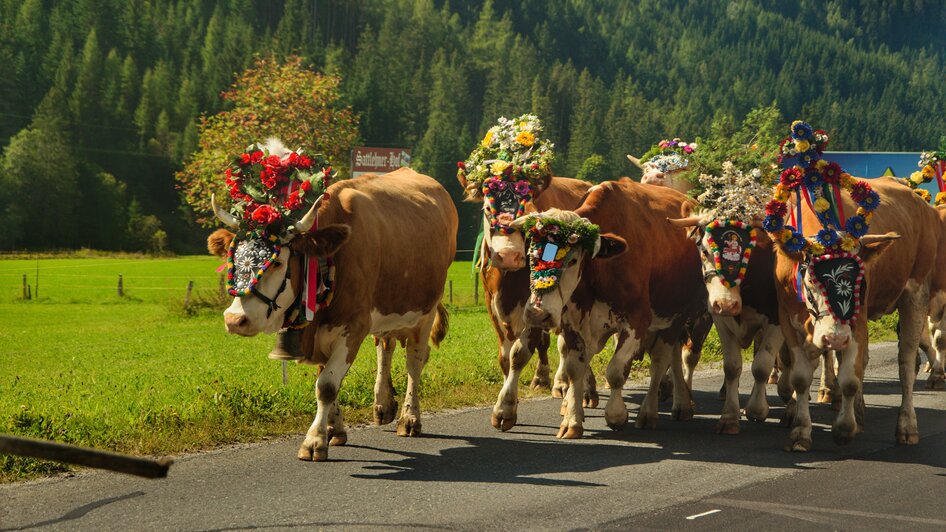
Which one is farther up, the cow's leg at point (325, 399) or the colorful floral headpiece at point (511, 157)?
the colorful floral headpiece at point (511, 157)

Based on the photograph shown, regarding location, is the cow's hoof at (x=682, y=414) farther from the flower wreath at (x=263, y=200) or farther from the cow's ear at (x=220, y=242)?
the cow's ear at (x=220, y=242)

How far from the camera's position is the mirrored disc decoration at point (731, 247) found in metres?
10.4

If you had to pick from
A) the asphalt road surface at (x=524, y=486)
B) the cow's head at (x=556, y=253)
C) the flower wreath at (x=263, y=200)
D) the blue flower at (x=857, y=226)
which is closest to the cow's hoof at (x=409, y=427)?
the asphalt road surface at (x=524, y=486)

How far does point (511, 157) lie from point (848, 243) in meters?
3.61

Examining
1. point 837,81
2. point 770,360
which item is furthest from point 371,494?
point 837,81

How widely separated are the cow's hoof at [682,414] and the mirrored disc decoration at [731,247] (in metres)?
1.76

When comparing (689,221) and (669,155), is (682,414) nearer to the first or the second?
(689,221)

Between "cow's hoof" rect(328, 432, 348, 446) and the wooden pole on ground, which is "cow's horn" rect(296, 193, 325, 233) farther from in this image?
the wooden pole on ground

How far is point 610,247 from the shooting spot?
34.0 feet

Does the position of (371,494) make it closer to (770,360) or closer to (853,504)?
(853,504)

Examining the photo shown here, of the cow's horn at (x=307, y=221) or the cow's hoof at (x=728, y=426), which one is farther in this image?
the cow's hoof at (x=728, y=426)

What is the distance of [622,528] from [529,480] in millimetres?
1517

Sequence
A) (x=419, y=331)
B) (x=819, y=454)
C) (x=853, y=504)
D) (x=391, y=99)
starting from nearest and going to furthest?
(x=853, y=504) → (x=819, y=454) → (x=419, y=331) → (x=391, y=99)

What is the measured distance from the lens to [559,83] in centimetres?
13425
